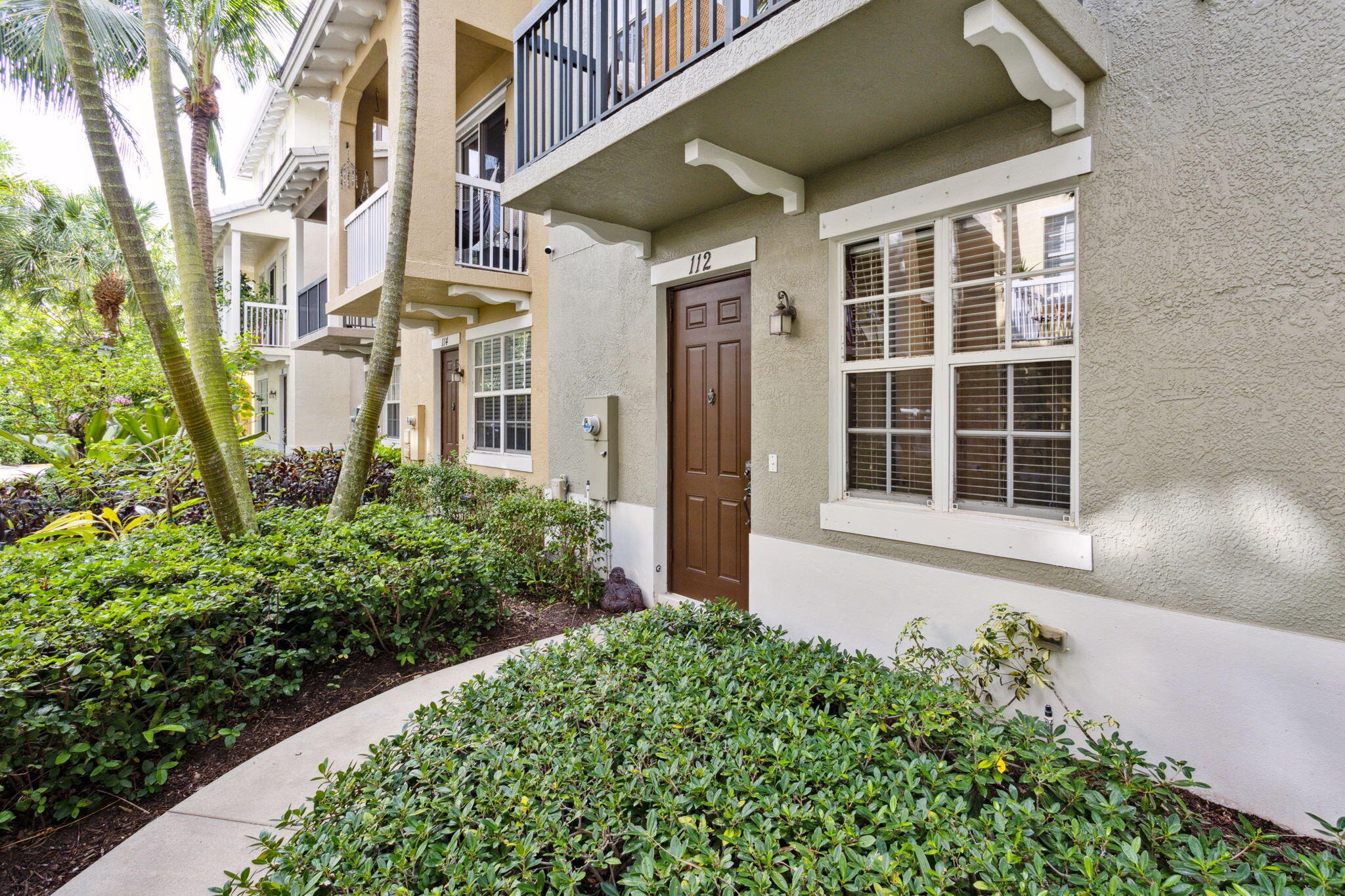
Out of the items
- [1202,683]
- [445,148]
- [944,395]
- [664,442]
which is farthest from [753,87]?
[445,148]

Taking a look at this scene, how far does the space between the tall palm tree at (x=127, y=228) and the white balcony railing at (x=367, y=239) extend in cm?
331

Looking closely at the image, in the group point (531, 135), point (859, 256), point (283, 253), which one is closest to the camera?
point (859, 256)

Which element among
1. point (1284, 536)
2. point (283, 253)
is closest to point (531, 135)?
point (1284, 536)

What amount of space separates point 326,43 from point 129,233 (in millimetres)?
6298

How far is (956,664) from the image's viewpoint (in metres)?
3.23

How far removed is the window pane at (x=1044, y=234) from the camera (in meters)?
3.07

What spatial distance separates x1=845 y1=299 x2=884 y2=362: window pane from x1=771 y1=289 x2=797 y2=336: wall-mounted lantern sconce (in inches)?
14.4

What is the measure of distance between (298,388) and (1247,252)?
16.3m

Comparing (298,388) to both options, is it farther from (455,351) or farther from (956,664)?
(956,664)

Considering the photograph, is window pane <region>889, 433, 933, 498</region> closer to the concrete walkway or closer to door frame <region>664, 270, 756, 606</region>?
door frame <region>664, 270, 756, 606</region>

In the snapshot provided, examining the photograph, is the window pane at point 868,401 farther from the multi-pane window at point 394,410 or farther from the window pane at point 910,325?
the multi-pane window at point 394,410

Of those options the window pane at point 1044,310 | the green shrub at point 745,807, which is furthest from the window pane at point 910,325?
the green shrub at point 745,807

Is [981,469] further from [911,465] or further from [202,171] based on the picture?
[202,171]

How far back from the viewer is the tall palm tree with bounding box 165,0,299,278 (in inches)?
309
